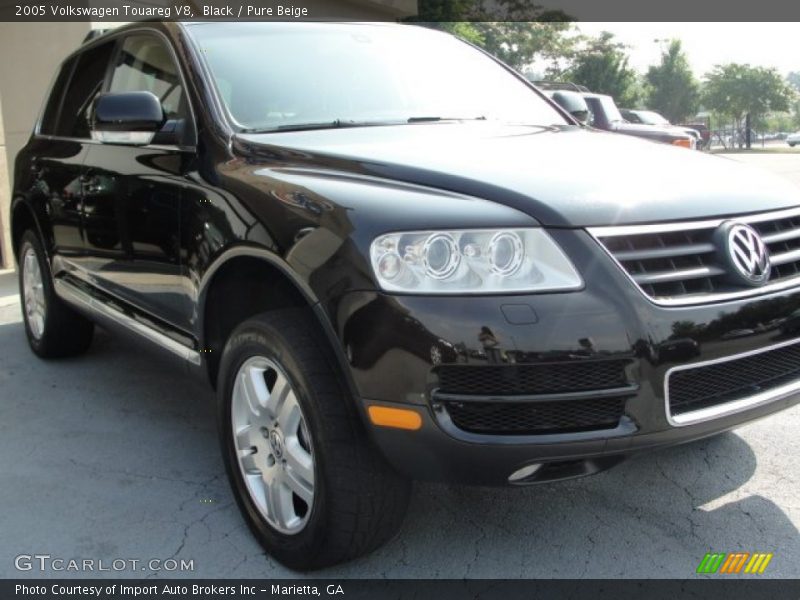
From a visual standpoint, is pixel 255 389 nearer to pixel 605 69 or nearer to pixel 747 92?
pixel 605 69

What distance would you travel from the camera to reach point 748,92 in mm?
62031

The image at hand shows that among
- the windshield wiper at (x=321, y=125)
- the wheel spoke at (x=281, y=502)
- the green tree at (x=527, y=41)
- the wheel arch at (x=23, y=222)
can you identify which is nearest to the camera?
the wheel spoke at (x=281, y=502)

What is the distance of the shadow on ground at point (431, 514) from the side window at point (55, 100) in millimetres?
1862

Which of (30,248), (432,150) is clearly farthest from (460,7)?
(432,150)

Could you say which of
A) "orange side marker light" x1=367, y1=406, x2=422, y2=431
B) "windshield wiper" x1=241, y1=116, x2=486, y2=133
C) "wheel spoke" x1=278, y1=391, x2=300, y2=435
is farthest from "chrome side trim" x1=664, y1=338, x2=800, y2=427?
"windshield wiper" x1=241, y1=116, x2=486, y2=133

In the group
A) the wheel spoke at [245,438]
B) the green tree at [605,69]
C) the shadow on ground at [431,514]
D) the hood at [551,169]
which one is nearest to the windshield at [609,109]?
the shadow on ground at [431,514]

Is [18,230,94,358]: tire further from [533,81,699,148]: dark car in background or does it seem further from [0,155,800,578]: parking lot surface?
[533,81,699,148]: dark car in background

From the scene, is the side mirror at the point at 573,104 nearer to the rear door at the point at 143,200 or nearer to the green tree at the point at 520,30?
the rear door at the point at 143,200

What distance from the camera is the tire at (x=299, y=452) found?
7.63 ft

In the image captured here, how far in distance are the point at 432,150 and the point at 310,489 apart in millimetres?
1121

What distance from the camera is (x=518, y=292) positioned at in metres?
2.12

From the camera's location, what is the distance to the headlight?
2.14m

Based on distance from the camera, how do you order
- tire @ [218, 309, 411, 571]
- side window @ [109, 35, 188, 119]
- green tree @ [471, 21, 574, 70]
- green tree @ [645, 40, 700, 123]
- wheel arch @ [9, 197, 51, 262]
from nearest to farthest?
tire @ [218, 309, 411, 571] → side window @ [109, 35, 188, 119] → wheel arch @ [9, 197, 51, 262] → green tree @ [471, 21, 574, 70] → green tree @ [645, 40, 700, 123]

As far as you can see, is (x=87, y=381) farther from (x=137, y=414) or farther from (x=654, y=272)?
(x=654, y=272)
